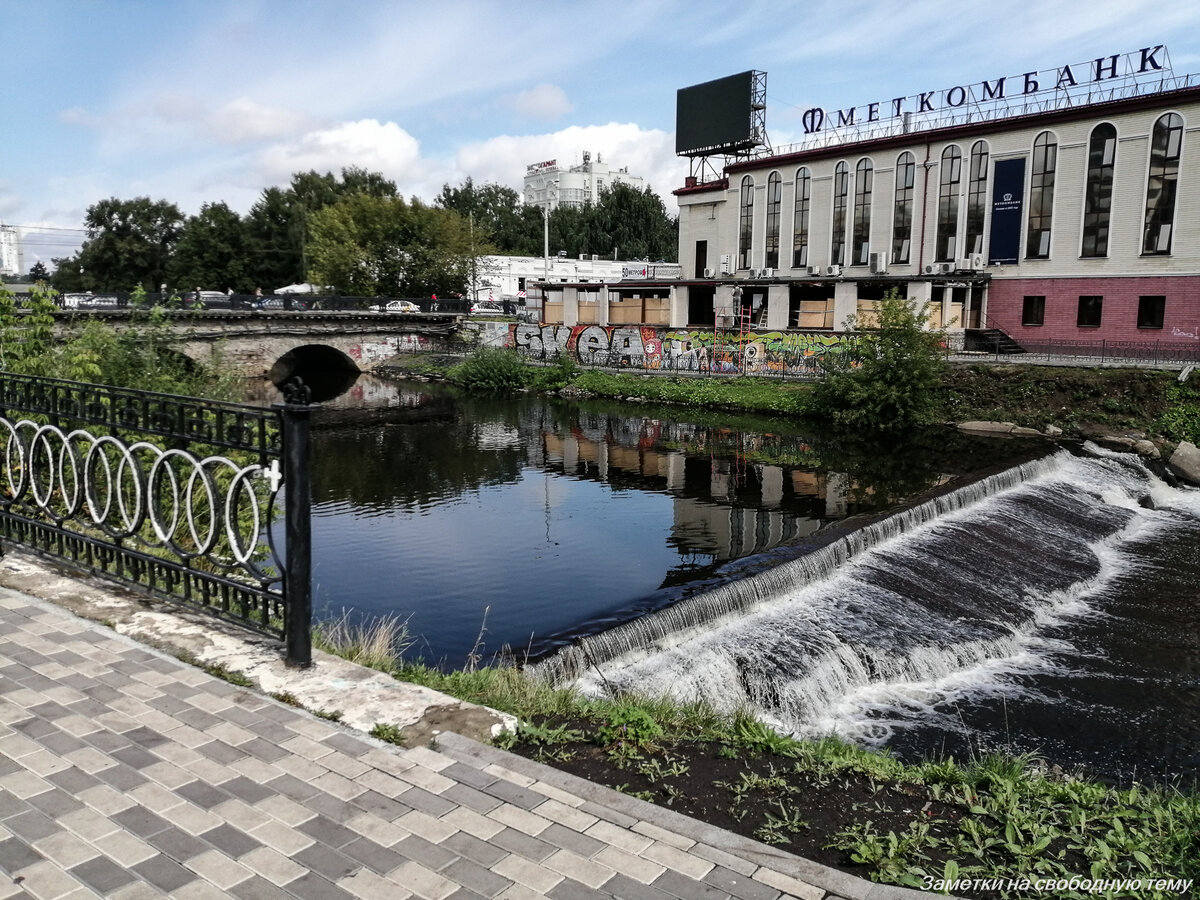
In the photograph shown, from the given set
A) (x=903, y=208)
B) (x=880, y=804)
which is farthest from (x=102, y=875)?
(x=903, y=208)

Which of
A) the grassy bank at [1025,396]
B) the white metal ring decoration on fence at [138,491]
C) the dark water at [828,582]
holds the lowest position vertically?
the dark water at [828,582]

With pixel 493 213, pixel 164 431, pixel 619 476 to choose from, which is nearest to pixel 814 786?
pixel 164 431

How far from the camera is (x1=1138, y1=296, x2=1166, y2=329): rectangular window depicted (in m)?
36.2

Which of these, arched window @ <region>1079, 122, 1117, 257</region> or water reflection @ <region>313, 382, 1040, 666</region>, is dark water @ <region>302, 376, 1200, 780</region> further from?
arched window @ <region>1079, 122, 1117, 257</region>

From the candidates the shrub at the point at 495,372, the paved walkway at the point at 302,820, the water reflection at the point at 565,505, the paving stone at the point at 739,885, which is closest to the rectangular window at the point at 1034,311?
the water reflection at the point at 565,505

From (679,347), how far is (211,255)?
58.3 meters

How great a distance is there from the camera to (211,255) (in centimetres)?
8325

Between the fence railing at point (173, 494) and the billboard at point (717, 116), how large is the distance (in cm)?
5073

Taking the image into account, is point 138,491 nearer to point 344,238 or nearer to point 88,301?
point 88,301

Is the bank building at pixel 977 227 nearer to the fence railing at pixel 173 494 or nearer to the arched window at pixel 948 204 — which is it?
the arched window at pixel 948 204

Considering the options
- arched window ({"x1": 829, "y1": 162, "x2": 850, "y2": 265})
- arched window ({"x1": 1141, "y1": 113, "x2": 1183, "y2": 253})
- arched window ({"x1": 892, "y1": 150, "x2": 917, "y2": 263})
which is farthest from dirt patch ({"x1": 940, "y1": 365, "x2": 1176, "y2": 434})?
arched window ({"x1": 829, "y1": 162, "x2": 850, "y2": 265})

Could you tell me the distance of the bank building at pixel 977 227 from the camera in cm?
3578

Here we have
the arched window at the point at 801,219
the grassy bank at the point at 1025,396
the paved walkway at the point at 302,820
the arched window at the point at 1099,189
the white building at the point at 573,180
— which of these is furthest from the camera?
the white building at the point at 573,180

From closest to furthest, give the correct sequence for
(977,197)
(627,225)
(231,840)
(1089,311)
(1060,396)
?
(231,840), (1060,396), (1089,311), (977,197), (627,225)
